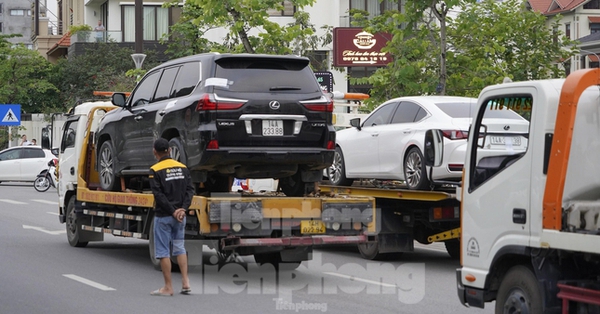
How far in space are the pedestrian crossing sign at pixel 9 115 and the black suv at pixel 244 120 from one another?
109ft

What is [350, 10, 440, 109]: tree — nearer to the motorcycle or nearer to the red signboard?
the red signboard

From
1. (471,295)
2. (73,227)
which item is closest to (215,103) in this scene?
(471,295)

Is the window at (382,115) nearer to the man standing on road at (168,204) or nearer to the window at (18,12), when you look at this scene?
the man standing on road at (168,204)

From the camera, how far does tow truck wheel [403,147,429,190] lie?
13.6m

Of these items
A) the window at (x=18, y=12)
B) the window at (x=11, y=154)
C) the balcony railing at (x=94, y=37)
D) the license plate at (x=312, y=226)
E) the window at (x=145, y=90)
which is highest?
the window at (x=18, y=12)

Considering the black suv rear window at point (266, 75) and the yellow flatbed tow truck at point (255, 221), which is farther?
the black suv rear window at point (266, 75)

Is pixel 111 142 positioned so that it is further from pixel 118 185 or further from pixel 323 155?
pixel 323 155

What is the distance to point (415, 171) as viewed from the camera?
45.4 feet

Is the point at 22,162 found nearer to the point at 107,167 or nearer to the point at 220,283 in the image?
the point at 107,167

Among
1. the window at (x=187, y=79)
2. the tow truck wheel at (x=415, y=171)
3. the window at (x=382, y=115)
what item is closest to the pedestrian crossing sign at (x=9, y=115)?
the window at (x=382, y=115)

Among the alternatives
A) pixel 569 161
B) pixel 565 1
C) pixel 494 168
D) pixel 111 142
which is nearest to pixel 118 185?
pixel 111 142

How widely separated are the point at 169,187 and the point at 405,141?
4489mm

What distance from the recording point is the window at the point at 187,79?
12531 mm

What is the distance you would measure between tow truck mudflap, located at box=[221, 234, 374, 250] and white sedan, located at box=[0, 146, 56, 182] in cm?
2602
